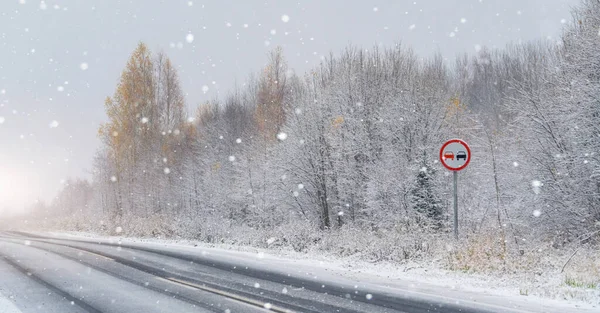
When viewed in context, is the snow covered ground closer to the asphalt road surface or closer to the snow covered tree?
the asphalt road surface

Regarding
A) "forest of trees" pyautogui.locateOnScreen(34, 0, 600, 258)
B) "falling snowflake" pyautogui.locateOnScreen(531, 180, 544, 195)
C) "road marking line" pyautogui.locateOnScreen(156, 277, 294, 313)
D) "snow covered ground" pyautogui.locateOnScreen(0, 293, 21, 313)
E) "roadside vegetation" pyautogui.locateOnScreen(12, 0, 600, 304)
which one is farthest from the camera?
"falling snowflake" pyautogui.locateOnScreen(531, 180, 544, 195)

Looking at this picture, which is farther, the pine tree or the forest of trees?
Answer: the pine tree

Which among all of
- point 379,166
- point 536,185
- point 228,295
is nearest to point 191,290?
point 228,295

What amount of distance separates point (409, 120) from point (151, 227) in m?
15.3

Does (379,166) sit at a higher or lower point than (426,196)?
higher

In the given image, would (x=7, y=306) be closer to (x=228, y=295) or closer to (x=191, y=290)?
(x=191, y=290)

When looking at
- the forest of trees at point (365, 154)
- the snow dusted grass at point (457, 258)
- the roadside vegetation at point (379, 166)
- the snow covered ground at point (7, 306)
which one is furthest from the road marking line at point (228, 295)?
the forest of trees at point (365, 154)

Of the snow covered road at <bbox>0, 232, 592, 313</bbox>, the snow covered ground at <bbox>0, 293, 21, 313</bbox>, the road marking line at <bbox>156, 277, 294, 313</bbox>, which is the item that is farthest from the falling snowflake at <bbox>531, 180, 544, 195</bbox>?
the snow covered ground at <bbox>0, 293, 21, 313</bbox>

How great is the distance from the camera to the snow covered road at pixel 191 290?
295 inches

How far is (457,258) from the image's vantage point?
432 inches

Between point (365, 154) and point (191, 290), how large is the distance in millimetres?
15994

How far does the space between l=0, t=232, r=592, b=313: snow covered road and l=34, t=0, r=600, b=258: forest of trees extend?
4599 millimetres

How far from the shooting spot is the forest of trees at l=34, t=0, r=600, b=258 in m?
16.0

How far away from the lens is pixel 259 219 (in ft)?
106
